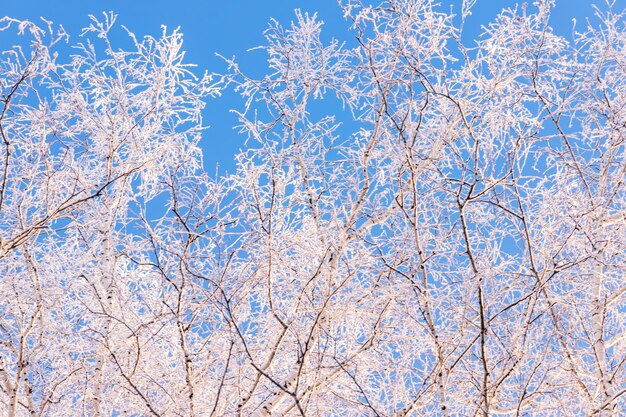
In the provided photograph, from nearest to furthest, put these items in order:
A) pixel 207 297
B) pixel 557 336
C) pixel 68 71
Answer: pixel 207 297, pixel 557 336, pixel 68 71

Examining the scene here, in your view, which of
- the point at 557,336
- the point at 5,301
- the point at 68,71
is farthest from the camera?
the point at 68,71

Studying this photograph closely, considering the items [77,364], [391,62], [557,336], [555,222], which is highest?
[391,62]

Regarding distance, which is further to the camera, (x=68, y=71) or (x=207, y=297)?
(x=68, y=71)

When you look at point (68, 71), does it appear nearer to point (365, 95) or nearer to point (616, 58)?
point (365, 95)

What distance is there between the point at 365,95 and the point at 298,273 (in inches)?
68.7

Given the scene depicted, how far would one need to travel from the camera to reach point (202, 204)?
4742mm

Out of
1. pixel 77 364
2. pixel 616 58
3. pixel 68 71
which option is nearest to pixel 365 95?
pixel 616 58

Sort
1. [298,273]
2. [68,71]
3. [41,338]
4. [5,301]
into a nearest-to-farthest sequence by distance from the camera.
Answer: [298,273] → [41,338] → [5,301] → [68,71]

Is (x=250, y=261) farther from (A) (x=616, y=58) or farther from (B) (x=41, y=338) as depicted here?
(A) (x=616, y=58)

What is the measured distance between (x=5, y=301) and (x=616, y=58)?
605 centimetres

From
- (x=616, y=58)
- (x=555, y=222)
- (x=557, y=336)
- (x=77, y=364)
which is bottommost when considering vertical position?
(x=557, y=336)

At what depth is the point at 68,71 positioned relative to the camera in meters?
6.55

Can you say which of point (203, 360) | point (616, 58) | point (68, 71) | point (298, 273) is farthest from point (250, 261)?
point (616, 58)

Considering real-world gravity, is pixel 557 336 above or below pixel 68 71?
below
